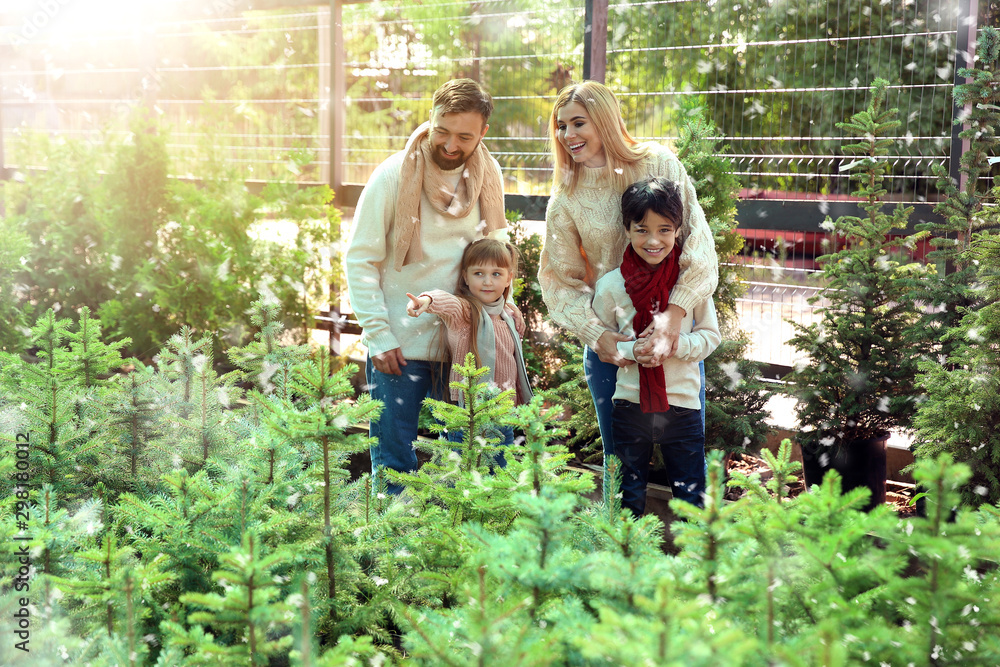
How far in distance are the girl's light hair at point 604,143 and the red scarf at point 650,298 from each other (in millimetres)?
290

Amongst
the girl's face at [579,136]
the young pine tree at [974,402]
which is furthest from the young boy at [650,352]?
the young pine tree at [974,402]

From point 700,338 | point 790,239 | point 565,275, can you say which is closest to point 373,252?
point 565,275

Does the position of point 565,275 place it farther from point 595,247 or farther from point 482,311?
point 482,311

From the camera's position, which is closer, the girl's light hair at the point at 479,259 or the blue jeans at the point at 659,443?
the blue jeans at the point at 659,443

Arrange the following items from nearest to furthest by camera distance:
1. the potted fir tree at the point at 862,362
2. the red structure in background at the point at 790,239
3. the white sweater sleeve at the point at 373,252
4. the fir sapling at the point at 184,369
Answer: the fir sapling at the point at 184,369
the white sweater sleeve at the point at 373,252
the potted fir tree at the point at 862,362
the red structure in background at the point at 790,239

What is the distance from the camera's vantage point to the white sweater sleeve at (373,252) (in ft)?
9.21

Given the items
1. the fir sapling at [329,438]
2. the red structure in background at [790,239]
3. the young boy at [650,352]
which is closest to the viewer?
the fir sapling at [329,438]

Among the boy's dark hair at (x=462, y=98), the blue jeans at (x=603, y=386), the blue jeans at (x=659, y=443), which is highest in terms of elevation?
the boy's dark hair at (x=462, y=98)

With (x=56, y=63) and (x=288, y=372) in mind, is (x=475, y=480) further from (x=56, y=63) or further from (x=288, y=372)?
(x=56, y=63)

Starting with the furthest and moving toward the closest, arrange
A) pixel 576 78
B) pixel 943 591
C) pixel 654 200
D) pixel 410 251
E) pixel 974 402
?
pixel 576 78, pixel 410 251, pixel 974 402, pixel 654 200, pixel 943 591

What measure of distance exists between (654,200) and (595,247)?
0.31 metres

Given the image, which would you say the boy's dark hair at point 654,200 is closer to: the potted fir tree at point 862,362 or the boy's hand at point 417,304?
the boy's hand at point 417,304

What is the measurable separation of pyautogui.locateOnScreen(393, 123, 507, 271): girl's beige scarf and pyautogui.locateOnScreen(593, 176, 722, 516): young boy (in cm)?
55

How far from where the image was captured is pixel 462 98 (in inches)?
103
